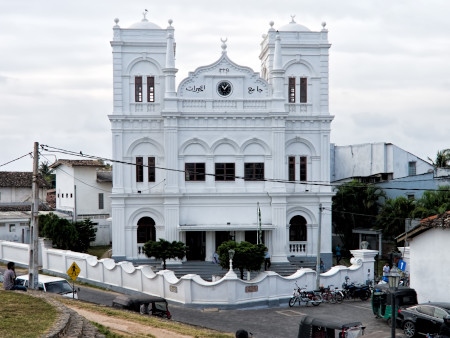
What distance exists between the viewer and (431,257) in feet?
86.2

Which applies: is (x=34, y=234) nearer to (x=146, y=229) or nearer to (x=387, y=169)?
(x=146, y=229)

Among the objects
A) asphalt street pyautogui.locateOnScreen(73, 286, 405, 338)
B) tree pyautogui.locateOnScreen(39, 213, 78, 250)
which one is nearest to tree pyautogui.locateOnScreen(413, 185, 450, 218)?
asphalt street pyautogui.locateOnScreen(73, 286, 405, 338)

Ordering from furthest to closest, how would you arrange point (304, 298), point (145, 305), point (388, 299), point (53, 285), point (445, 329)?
point (304, 298)
point (53, 285)
point (388, 299)
point (145, 305)
point (445, 329)

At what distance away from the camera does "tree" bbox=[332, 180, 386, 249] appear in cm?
4647

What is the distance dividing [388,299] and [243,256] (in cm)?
919

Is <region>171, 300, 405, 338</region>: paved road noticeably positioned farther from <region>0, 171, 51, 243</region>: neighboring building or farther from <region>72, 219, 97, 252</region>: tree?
<region>0, 171, 51, 243</region>: neighboring building

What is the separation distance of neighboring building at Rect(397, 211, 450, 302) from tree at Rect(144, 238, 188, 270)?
13.1 m

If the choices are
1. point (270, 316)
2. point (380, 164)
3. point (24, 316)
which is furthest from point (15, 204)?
point (24, 316)

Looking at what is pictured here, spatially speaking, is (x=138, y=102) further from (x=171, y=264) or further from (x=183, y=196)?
(x=171, y=264)

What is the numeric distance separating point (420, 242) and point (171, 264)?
16.4 meters

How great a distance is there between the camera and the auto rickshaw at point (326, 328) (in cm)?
1919

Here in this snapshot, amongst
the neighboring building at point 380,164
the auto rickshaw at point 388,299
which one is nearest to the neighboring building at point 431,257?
the auto rickshaw at point 388,299

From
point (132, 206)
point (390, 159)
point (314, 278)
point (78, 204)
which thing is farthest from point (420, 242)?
point (78, 204)

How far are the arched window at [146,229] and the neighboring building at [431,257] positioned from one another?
17943mm
